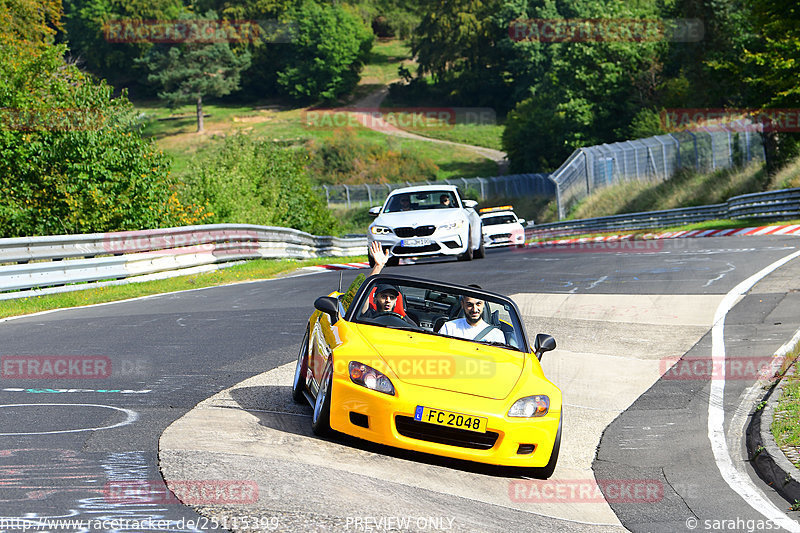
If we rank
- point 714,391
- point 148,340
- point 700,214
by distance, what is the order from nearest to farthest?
point 714,391 → point 148,340 → point 700,214

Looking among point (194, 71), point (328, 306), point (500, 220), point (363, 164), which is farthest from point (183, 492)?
point (194, 71)

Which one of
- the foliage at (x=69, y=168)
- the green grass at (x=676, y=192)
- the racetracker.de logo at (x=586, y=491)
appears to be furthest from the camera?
the green grass at (x=676, y=192)

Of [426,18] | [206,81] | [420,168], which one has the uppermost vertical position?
[426,18]

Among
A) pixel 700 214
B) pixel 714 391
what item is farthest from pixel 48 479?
pixel 700 214

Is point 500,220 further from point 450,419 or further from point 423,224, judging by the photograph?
point 450,419

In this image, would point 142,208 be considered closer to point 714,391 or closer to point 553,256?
point 553,256

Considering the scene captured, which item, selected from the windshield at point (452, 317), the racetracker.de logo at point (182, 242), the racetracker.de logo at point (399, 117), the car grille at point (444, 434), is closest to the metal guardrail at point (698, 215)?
the racetracker.de logo at point (182, 242)

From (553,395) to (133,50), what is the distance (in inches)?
5352

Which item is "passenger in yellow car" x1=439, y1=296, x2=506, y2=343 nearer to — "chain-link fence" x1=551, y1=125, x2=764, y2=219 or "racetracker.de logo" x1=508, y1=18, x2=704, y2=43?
"chain-link fence" x1=551, y1=125, x2=764, y2=219

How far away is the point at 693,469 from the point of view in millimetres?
7809

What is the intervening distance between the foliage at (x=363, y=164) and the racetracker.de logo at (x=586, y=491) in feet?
261

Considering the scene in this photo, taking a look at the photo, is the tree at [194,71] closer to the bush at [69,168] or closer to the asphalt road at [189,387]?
the bush at [69,168]

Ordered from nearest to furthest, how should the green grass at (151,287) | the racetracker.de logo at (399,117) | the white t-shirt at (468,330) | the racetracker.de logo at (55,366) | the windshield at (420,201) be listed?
the white t-shirt at (468,330) < the racetracker.de logo at (55,366) < the green grass at (151,287) < the windshield at (420,201) < the racetracker.de logo at (399,117)

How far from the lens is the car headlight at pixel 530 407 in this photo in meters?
7.23
